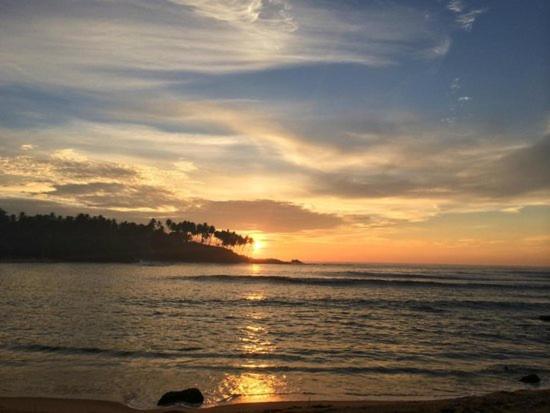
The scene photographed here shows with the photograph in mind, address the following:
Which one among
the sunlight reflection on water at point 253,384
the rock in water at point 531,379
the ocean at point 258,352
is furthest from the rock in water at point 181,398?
the rock in water at point 531,379

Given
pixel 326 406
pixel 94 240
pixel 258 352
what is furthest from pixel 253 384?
pixel 94 240

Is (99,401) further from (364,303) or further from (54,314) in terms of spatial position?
(364,303)

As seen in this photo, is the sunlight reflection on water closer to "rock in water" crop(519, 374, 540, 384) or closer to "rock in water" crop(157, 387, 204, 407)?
"rock in water" crop(157, 387, 204, 407)

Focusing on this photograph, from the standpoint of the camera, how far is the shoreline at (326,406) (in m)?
11.8

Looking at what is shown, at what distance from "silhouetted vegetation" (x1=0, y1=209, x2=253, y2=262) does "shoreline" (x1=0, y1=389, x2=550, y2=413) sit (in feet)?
490

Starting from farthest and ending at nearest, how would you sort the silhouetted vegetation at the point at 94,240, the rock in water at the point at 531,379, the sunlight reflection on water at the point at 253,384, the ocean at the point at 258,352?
1. the silhouetted vegetation at the point at 94,240
2. the rock in water at the point at 531,379
3. the ocean at the point at 258,352
4. the sunlight reflection on water at the point at 253,384

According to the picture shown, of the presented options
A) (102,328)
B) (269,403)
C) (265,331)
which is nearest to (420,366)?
(269,403)

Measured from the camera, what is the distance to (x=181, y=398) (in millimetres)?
13367

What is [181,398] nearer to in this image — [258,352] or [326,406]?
[326,406]

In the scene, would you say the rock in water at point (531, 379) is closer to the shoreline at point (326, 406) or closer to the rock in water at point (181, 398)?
the shoreline at point (326, 406)

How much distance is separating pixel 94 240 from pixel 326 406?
17223 centimetres

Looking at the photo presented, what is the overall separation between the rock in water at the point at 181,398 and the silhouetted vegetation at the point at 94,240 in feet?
492

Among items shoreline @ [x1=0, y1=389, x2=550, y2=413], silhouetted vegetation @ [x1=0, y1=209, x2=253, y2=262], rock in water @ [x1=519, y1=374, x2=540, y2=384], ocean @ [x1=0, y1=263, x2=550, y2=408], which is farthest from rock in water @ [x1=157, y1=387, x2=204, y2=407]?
silhouetted vegetation @ [x1=0, y1=209, x2=253, y2=262]

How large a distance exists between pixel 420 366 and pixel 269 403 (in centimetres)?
842
